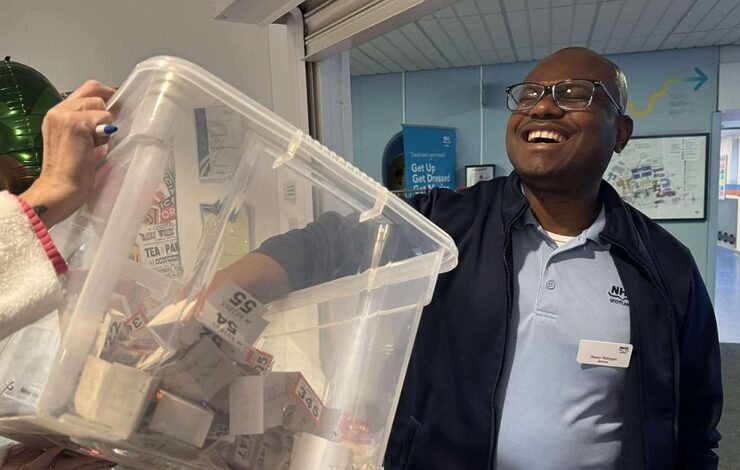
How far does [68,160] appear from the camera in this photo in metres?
0.51

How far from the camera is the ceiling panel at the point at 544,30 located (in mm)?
3582

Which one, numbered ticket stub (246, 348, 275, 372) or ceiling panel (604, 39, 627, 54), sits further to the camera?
ceiling panel (604, 39, 627, 54)

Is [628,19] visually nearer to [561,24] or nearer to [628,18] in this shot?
[628,18]

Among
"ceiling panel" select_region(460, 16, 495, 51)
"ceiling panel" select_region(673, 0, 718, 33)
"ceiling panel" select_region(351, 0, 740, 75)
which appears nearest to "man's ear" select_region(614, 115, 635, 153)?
"ceiling panel" select_region(351, 0, 740, 75)

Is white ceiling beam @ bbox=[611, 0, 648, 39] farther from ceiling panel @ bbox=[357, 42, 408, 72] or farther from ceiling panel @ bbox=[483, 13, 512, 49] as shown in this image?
ceiling panel @ bbox=[357, 42, 408, 72]

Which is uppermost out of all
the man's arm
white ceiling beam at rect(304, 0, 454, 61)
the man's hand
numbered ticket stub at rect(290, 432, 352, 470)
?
white ceiling beam at rect(304, 0, 454, 61)

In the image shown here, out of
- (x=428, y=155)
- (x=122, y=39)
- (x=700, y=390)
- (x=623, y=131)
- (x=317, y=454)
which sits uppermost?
A: (x=122, y=39)

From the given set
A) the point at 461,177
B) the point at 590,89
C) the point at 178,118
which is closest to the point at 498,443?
the point at 590,89

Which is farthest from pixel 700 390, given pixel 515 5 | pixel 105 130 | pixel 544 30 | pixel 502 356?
pixel 544 30

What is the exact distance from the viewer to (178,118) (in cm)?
51

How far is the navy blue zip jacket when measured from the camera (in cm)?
116

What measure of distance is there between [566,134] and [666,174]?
435 cm

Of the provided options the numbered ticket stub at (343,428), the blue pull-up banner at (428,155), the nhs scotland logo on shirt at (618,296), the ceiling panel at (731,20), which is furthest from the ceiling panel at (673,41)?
the numbered ticket stub at (343,428)

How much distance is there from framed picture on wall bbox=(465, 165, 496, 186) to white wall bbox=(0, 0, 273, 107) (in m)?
3.82
